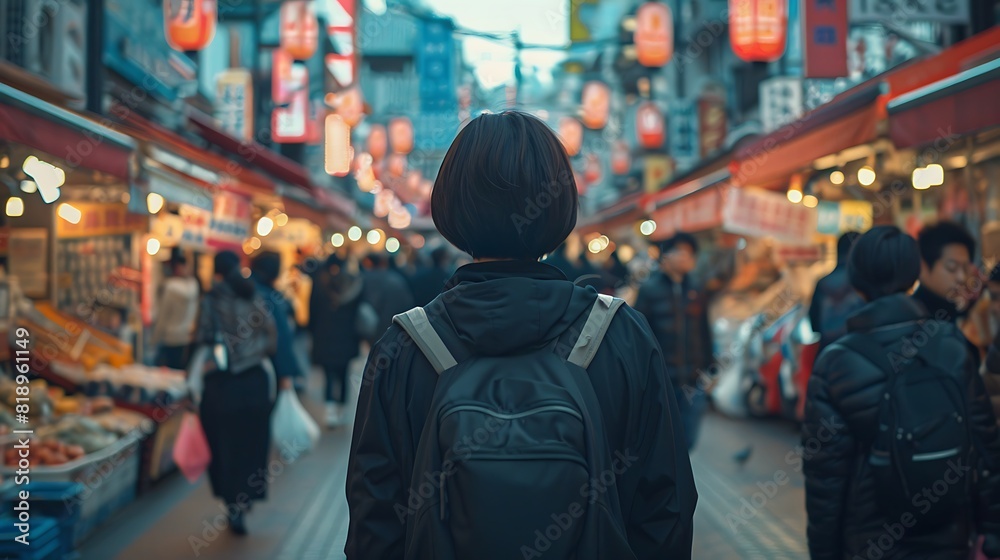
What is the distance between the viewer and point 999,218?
26.8 ft

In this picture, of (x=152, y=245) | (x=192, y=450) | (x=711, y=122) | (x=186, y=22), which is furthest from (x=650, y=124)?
(x=192, y=450)

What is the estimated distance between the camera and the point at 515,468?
6.26ft

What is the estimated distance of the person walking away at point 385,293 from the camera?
12.8m

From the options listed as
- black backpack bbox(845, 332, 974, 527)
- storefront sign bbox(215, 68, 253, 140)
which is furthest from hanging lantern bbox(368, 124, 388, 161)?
black backpack bbox(845, 332, 974, 527)

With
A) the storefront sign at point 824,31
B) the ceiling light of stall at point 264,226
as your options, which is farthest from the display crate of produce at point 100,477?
the ceiling light of stall at point 264,226

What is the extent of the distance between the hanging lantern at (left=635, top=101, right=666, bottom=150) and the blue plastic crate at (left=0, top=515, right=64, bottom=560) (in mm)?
21649

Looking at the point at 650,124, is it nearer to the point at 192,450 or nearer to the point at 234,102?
the point at 234,102

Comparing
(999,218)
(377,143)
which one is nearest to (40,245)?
(999,218)

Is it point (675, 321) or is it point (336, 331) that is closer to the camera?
point (675, 321)

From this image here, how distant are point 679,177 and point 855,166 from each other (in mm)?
11476

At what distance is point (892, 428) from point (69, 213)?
9.36 m

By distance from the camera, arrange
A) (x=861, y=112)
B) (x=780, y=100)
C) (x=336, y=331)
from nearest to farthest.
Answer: (x=861, y=112) → (x=336, y=331) → (x=780, y=100)

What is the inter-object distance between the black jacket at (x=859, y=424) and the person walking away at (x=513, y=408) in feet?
4.88

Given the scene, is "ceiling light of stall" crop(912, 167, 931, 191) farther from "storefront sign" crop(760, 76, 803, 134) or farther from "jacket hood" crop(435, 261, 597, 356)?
"storefront sign" crop(760, 76, 803, 134)
